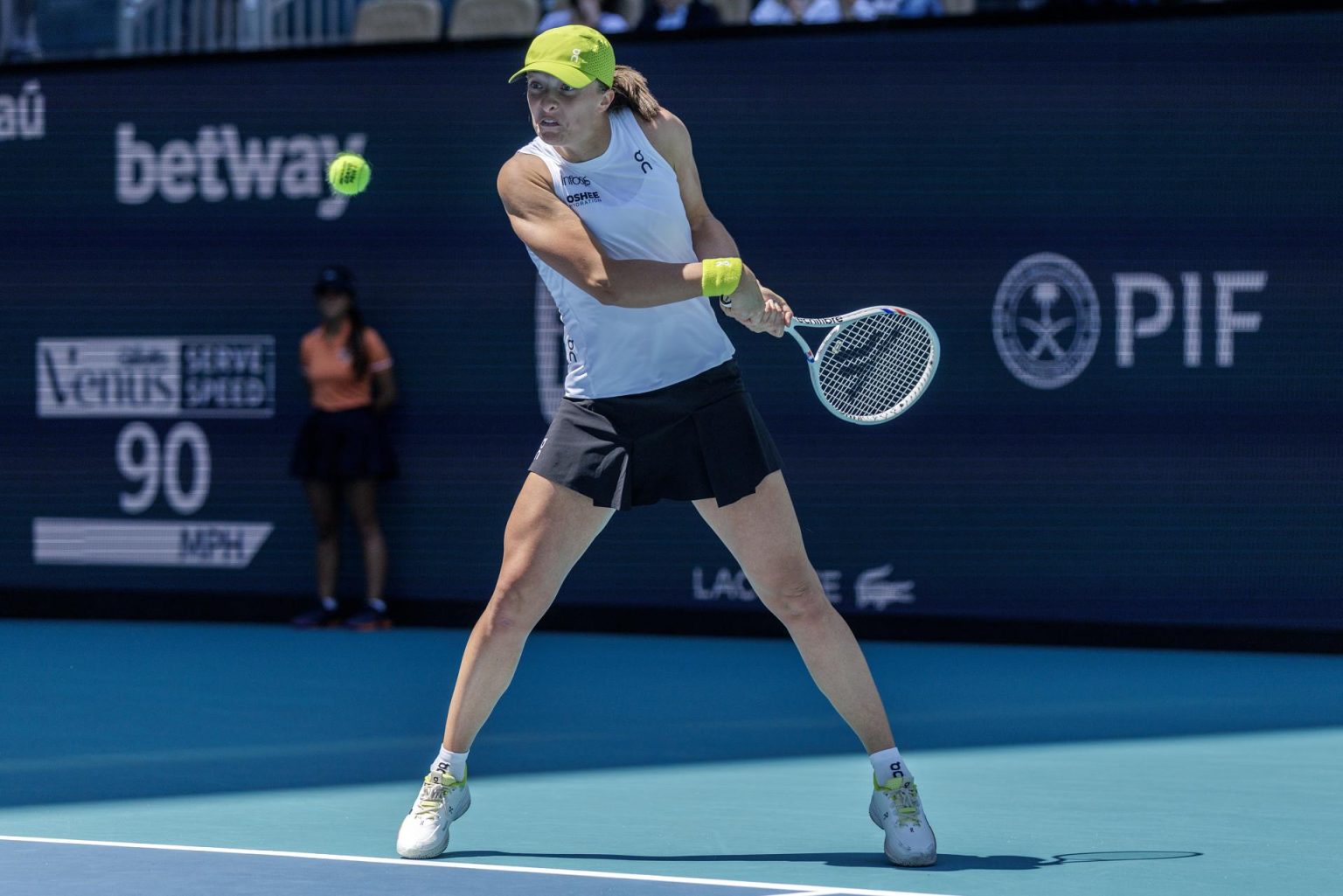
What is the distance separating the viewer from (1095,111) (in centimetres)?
824

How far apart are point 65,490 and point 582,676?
3.10 meters

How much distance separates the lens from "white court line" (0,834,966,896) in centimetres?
411

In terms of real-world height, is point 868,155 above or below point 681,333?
above

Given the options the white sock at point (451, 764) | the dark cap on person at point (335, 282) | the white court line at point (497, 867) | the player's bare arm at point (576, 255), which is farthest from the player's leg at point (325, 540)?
the player's bare arm at point (576, 255)

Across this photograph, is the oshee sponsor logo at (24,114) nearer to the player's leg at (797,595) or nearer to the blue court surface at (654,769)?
the blue court surface at (654,769)

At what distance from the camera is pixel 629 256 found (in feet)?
14.6

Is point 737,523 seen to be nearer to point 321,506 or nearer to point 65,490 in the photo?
point 321,506

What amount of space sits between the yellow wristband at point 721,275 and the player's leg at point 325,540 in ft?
17.6

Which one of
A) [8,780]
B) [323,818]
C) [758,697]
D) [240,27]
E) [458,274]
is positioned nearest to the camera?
[323,818]

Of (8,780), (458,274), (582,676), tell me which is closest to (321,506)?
(458,274)

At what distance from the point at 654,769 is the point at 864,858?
55.1 inches

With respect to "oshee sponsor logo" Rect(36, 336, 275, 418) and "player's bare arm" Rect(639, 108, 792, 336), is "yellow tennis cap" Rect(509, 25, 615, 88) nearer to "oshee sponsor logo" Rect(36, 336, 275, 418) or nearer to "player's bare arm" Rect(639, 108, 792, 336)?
"player's bare arm" Rect(639, 108, 792, 336)

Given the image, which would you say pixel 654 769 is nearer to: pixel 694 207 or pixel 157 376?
pixel 694 207

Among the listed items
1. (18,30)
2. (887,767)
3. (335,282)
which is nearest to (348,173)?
(887,767)
